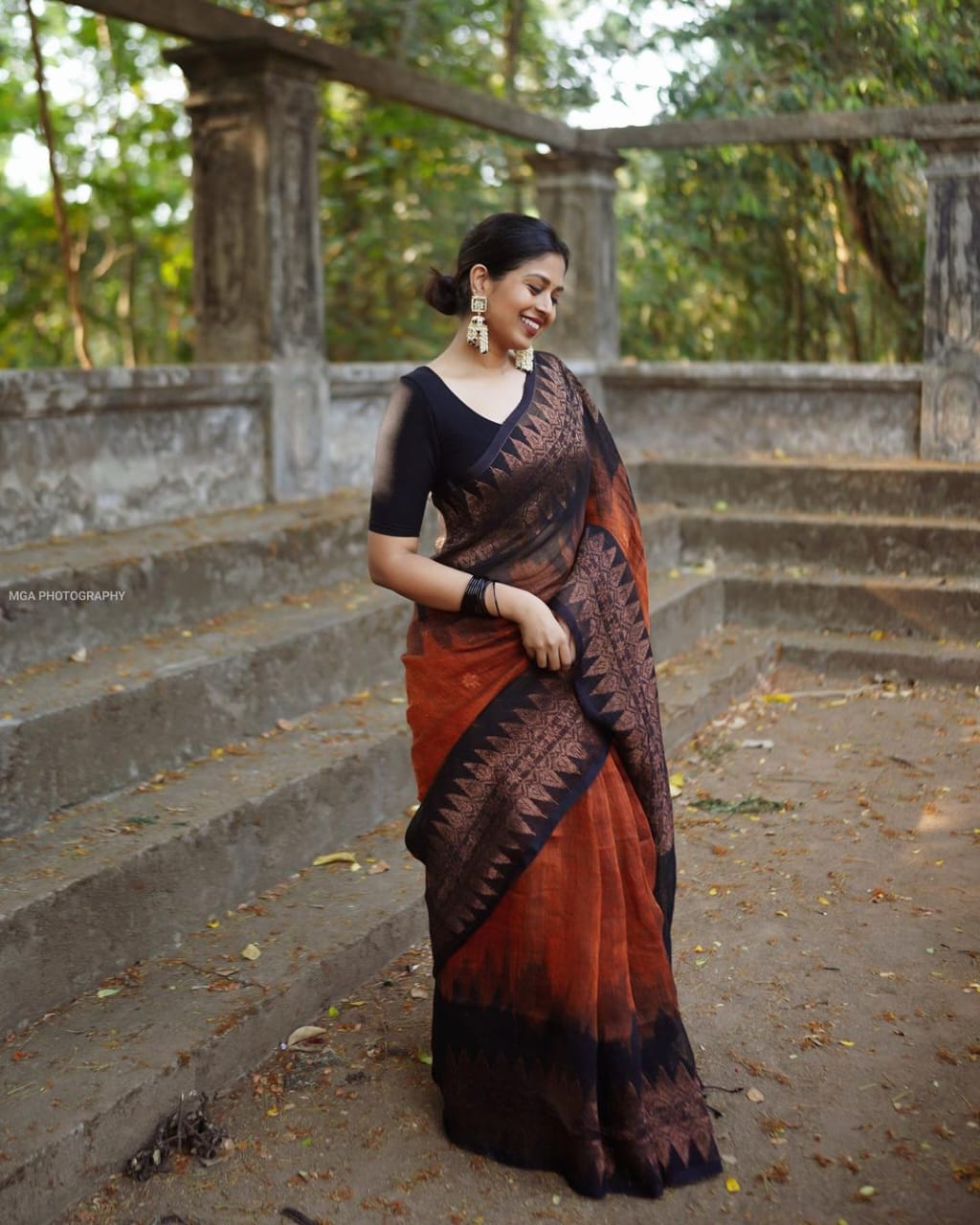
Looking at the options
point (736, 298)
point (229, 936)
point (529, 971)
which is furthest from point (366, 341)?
point (529, 971)

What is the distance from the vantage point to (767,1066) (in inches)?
121

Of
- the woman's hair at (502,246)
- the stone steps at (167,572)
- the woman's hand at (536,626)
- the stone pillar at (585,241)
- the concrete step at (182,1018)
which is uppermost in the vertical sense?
the stone pillar at (585,241)

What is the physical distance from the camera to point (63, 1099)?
8.61 ft

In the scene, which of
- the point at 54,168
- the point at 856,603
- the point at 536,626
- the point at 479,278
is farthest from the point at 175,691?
the point at 54,168

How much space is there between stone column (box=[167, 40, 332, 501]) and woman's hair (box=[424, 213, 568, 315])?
139 inches

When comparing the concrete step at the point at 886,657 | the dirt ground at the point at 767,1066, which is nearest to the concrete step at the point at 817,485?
the concrete step at the point at 886,657

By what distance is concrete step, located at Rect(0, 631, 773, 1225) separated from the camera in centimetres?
254

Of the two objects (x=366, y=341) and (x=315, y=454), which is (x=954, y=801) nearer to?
(x=315, y=454)

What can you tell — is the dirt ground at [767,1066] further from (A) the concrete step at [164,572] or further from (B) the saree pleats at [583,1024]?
(A) the concrete step at [164,572]

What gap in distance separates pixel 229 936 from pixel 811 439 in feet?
18.0

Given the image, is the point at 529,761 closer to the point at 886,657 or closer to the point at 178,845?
the point at 178,845

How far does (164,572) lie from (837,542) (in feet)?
12.5

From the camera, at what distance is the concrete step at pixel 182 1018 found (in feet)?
8.35

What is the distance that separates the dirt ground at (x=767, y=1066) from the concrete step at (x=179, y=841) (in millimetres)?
468
